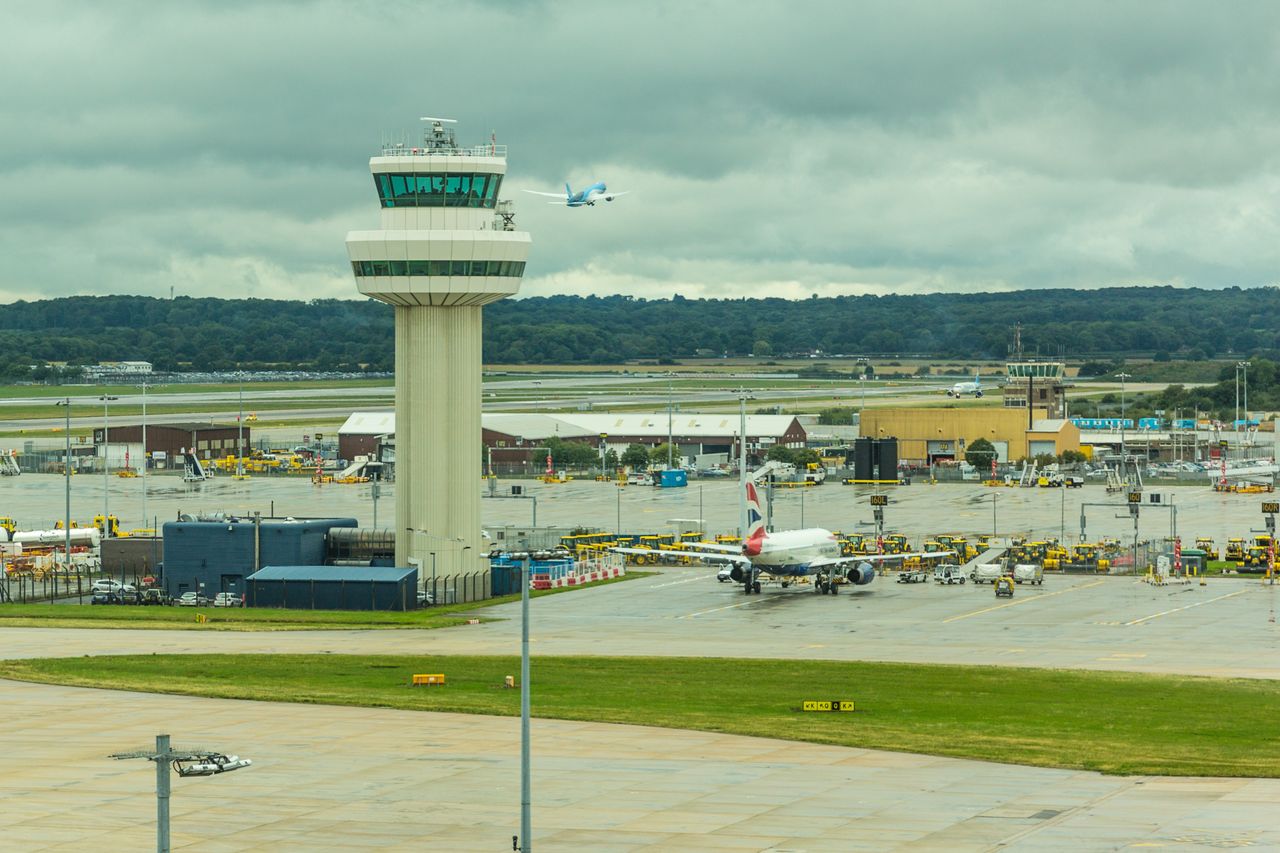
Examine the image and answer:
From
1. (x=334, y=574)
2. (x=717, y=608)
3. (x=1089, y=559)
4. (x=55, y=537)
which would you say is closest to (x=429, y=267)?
(x=334, y=574)

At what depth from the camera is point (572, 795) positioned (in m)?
45.9

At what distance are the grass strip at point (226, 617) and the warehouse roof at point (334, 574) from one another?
2.00m

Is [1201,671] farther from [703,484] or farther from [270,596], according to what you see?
[703,484]

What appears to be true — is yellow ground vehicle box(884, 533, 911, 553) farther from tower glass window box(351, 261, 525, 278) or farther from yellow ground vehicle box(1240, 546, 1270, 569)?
tower glass window box(351, 261, 525, 278)

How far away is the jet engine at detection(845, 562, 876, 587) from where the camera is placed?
338 ft

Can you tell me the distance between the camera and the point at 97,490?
177625mm

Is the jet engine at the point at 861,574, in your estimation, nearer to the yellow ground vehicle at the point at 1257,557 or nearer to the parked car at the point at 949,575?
the parked car at the point at 949,575

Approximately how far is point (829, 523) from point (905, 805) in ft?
312

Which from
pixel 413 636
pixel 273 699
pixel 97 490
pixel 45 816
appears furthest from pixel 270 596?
pixel 97 490

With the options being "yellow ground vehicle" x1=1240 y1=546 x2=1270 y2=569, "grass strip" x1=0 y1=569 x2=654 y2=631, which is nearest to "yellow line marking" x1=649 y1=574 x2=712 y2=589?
"grass strip" x1=0 y1=569 x2=654 y2=631

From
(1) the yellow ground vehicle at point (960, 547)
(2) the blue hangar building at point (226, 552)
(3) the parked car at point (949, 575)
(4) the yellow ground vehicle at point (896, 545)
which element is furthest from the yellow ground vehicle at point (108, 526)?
(3) the parked car at point (949, 575)

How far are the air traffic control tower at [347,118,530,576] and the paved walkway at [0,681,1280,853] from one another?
39.4 m

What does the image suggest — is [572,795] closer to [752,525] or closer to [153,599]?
[752,525]

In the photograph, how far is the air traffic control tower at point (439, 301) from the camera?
95.7 meters
